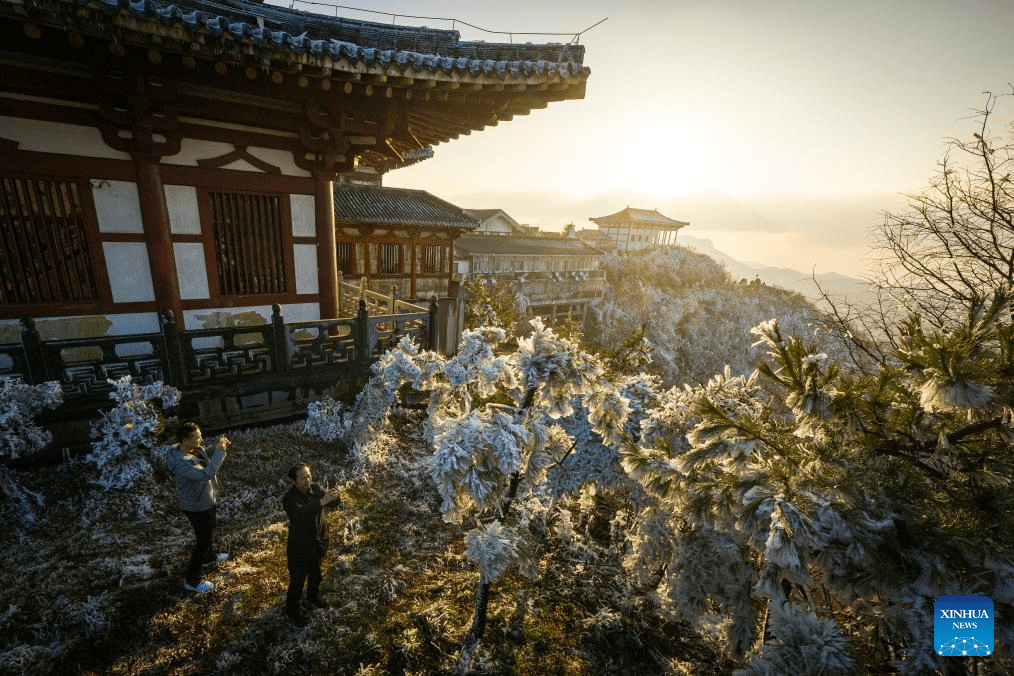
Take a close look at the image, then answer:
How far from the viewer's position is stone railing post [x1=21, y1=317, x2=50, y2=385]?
5.07m

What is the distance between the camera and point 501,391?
376 centimetres

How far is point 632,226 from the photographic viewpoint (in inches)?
2126

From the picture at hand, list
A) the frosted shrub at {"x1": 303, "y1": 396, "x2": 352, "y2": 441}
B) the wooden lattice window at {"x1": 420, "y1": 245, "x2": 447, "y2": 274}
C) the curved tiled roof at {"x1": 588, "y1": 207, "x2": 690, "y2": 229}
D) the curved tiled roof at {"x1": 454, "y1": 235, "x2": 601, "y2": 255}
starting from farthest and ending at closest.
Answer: the curved tiled roof at {"x1": 588, "y1": 207, "x2": 690, "y2": 229} → the curved tiled roof at {"x1": 454, "y1": 235, "x2": 601, "y2": 255} → the wooden lattice window at {"x1": 420, "y1": 245, "x2": 447, "y2": 274} → the frosted shrub at {"x1": 303, "y1": 396, "x2": 352, "y2": 441}

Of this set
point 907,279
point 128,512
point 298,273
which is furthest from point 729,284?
point 128,512

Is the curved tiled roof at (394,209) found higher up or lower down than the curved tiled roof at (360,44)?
lower down

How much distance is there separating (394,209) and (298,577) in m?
18.0

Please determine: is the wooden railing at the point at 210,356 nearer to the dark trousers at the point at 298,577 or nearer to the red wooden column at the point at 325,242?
the red wooden column at the point at 325,242

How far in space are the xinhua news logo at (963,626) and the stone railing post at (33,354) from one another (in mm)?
8984

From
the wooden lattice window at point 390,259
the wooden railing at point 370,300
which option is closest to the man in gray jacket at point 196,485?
the wooden railing at point 370,300

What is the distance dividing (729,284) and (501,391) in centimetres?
5377

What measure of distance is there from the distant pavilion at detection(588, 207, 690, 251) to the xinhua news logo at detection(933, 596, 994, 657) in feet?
175

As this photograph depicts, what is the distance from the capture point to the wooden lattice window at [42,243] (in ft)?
18.7

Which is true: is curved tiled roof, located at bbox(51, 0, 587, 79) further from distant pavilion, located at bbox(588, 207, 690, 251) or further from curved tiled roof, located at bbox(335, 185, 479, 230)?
distant pavilion, located at bbox(588, 207, 690, 251)

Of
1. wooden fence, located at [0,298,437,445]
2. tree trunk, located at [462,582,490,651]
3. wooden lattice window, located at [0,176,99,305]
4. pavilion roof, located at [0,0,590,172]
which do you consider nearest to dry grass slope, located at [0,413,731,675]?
tree trunk, located at [462,582,490,651]
